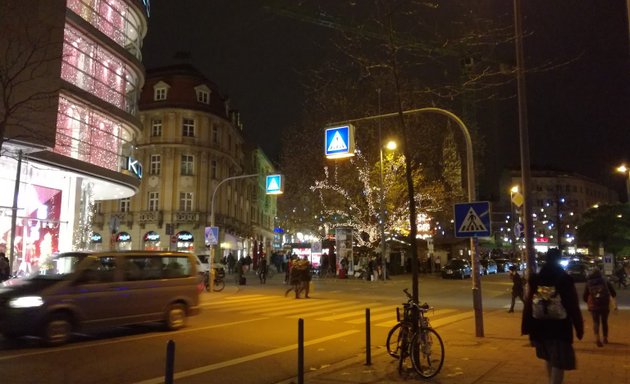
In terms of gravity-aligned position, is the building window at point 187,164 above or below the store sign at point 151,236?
above

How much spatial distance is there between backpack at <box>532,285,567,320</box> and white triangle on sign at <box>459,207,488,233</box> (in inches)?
210

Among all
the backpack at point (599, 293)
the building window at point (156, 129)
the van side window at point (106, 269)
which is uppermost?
the building window at point (156, 129)

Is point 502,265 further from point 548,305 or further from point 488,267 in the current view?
point 548,305

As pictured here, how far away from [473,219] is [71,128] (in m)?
19.1

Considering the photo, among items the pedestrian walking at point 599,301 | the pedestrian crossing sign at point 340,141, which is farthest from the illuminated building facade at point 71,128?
the pedestrian walking at point 599,301

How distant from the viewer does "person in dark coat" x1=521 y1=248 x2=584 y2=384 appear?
5.76m

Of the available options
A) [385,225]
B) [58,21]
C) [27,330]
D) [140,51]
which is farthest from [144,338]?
[385,225]

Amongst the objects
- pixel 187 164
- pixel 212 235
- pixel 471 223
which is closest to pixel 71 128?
pixel 212 235

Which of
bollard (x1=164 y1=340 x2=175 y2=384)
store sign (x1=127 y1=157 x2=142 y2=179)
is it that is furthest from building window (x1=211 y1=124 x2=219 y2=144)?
bollard (x1=164 y1=340 x2=175 y2=384)

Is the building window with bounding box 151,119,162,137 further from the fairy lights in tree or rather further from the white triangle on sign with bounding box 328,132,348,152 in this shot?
the white triangle on sign with bounding box 328,132,348,152

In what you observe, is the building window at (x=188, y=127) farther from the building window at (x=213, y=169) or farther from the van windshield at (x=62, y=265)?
the van windshield at (x=62, y=265)

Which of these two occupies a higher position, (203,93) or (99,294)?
(203,93)

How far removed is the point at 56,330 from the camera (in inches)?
421

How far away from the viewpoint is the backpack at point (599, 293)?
36.0 ft
